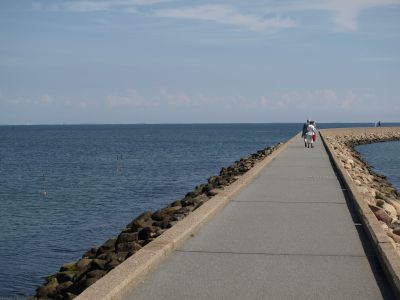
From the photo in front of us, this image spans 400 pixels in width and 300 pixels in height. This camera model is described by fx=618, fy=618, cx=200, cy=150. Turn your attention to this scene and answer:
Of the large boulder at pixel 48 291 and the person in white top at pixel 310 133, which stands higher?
the person in white top at pixel 310 133

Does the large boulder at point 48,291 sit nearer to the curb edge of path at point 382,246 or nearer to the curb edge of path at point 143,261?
the curb edge of path at point 143,261

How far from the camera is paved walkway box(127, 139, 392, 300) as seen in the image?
203 inches

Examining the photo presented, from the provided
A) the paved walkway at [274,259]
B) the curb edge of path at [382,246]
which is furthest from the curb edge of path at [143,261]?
the curb edge of path at [382,246]

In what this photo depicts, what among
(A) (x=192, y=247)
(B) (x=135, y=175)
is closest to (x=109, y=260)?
(A) (x=192, y=247)

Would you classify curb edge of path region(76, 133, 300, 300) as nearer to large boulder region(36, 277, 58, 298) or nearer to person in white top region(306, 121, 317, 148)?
large boulder region(36, 277, 58, 298)

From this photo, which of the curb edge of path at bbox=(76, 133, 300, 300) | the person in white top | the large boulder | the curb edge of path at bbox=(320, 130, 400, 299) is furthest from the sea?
the curb edge of path at bbox=(320, 130, 400, 299)

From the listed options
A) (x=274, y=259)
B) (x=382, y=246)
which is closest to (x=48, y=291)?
(x=274, y=259)

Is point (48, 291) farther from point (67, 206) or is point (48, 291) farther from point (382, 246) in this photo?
point (67, 206)

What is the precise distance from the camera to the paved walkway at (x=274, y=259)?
203 inches

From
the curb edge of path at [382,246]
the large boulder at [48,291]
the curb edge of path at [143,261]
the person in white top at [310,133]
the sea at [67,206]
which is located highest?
the person in white top at [310,133]

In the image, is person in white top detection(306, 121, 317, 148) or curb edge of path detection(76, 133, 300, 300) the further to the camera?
person in white top detection(306, 121, 317, 148)

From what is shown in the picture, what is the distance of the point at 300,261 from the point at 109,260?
2.65 metres

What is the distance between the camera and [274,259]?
624 cm

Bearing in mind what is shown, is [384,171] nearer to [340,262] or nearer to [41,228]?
[41,228]
